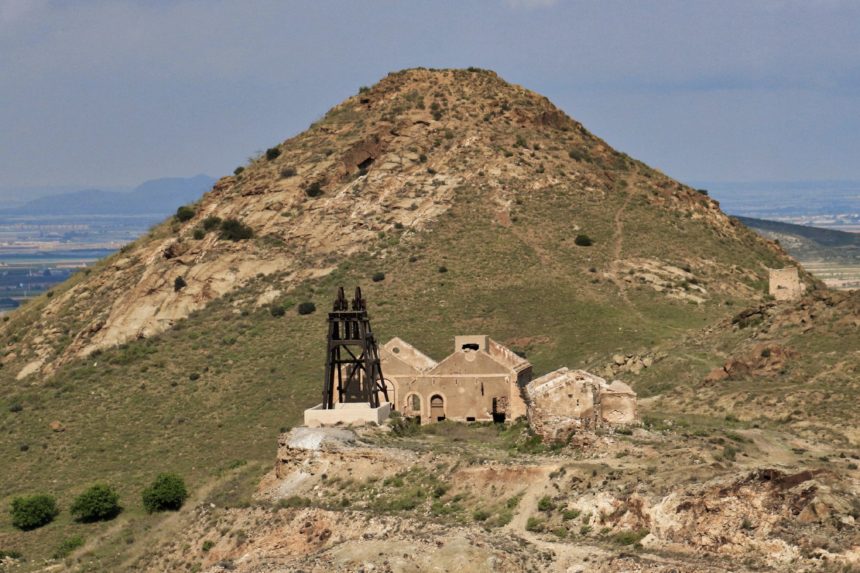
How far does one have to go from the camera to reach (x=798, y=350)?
5728 cm

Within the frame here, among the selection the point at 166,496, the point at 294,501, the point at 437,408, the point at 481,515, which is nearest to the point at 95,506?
the point at 166,496

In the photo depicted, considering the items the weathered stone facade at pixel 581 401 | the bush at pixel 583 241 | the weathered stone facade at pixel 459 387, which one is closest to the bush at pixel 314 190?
the bush at pixel 583 241

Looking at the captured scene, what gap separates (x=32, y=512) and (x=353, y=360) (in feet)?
49.3

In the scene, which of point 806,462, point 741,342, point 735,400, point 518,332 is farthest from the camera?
point 518,332

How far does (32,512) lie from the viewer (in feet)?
190

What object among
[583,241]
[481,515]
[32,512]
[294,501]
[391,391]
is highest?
[583,241]

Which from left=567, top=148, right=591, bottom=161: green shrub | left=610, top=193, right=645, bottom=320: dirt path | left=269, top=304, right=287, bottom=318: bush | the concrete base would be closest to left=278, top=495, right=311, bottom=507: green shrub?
the concrete base

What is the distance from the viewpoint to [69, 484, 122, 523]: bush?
57312 millimetres

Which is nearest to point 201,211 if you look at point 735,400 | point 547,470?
point 735,400

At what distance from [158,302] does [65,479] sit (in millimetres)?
20264

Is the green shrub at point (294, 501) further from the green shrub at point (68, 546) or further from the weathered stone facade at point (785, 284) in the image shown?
the weathered stone facade at point (785, 284)

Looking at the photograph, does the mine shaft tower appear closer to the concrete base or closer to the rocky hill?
the concrete base

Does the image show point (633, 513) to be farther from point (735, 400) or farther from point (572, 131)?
point (572, 131)

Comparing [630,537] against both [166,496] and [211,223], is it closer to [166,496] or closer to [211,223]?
[166,496]
